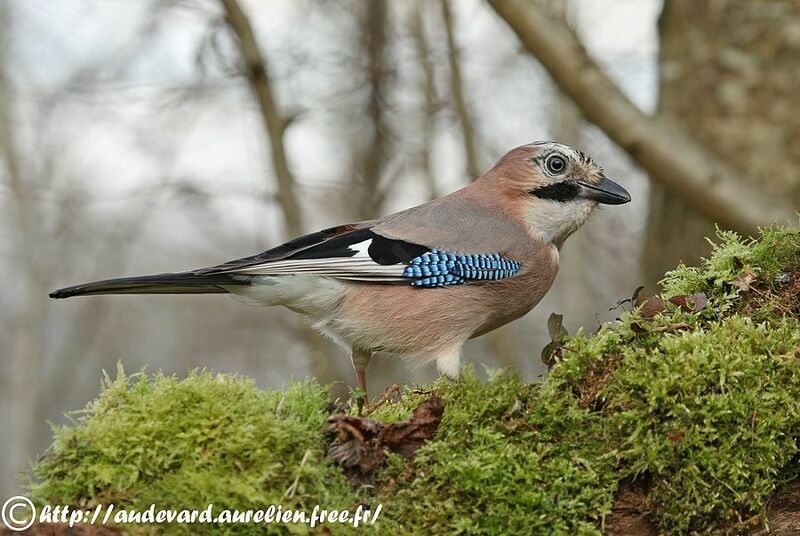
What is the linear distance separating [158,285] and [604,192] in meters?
2.69

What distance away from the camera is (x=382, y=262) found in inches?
199

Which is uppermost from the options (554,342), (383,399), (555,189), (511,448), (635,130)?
(635,130)

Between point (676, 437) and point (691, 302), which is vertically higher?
point (691, 302)

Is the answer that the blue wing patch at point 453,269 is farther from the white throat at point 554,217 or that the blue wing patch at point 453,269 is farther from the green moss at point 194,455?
the green moss at point 194,455

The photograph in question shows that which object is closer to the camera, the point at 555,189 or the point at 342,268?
the point at 342,268

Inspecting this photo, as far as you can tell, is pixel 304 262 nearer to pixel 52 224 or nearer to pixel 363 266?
pixel 363 266

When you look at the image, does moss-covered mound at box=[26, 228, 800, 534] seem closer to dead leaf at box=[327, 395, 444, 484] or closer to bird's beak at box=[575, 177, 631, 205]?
dead leaf at box=[327, 395, 444, 484]

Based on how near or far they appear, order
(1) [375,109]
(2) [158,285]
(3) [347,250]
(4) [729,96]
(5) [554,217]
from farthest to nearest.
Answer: (1) [375,109] < (4) [729,96] < (5) [554,217] < (3) [347,250] < (2) [158,285]

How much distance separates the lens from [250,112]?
954cm

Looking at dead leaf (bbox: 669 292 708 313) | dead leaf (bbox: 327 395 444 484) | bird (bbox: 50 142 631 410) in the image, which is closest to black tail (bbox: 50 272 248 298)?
bird (bbox: 50 142 631 410)

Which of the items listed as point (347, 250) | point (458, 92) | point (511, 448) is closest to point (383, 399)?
point (511, 448)

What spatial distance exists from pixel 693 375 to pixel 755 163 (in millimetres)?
4727

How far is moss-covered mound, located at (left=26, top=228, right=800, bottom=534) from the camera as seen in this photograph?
3.03 meters

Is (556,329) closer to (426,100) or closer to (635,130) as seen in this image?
(635,130)
